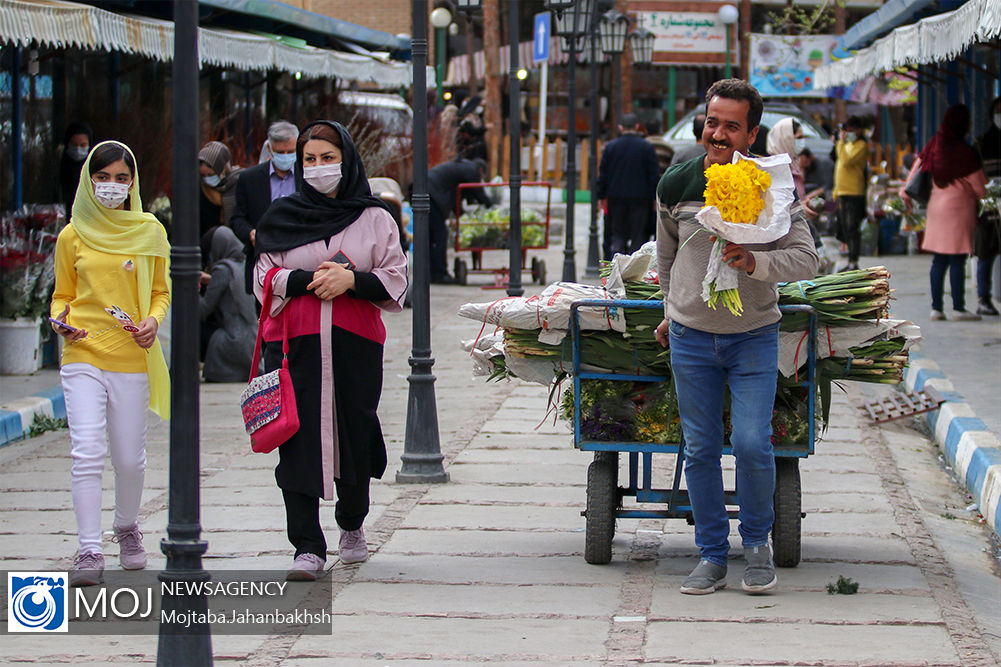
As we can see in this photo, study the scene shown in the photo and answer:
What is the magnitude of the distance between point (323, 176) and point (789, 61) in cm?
2555

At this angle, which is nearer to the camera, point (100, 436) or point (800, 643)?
point (800, 643)

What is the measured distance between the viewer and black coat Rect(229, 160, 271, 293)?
8.98 metres

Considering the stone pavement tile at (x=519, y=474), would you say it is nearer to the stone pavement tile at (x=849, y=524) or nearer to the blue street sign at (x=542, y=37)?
the stone pavement tile at (x=849, y=524)

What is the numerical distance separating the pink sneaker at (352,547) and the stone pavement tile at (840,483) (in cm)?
246

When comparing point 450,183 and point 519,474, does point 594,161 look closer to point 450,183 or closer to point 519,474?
point 450,183

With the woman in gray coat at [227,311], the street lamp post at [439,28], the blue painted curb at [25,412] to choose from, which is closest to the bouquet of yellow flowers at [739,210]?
the blue painted curb at [25,412]

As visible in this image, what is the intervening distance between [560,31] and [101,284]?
13.1 meters

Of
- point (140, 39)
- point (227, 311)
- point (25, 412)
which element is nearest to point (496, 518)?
point (25, 412)

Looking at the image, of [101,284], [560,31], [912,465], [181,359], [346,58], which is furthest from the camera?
[560,31]

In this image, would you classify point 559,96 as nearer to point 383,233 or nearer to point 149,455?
point 149,455

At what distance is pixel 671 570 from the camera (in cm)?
572

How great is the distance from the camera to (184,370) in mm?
3908

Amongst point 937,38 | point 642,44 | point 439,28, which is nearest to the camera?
point 937,38

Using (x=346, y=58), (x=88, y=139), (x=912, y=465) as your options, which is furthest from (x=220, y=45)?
(x=912, y=465)
